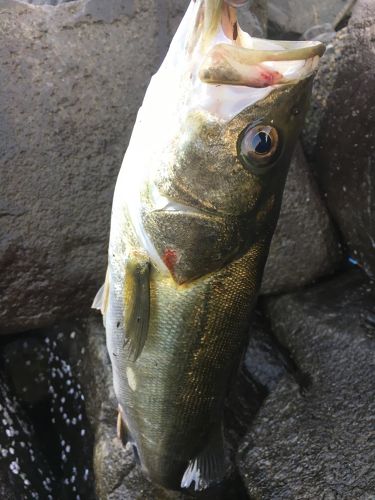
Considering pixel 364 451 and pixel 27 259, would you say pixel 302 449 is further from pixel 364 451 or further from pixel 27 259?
pixel 27 259

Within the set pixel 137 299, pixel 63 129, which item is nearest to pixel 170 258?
pixel 137 299

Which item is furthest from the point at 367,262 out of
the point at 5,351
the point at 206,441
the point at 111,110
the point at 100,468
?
the point at 5,351

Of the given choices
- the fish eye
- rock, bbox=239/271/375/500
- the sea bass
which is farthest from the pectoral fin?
rock, bbox=239/271/375/500

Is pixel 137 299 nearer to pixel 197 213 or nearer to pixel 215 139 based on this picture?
pixel 197 213

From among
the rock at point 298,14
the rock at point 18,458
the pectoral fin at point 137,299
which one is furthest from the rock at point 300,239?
the rock at point 298,14

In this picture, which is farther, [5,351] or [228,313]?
[5,351]

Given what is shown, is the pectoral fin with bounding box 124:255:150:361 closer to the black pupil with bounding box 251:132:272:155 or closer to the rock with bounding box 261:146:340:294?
the black pupil with bounding box 251:132:272:155
